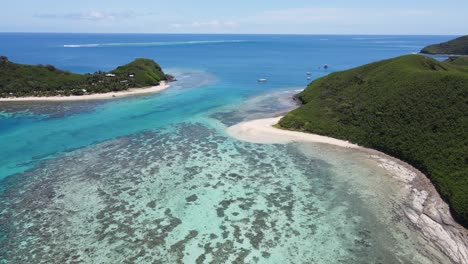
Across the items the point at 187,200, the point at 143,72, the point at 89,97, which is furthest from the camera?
the point at 143,72

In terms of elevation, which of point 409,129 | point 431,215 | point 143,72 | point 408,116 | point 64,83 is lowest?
point 431,215

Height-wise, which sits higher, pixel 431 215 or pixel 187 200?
→ pixel 431 215

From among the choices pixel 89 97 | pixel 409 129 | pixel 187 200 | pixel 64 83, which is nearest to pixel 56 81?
pixel 64 83

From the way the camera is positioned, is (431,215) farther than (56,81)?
No

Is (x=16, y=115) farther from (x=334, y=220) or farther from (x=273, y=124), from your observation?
(x=334, y=220)

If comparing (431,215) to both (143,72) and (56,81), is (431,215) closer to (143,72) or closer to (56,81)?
(143,72)

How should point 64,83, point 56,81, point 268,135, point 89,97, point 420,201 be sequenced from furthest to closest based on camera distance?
1. point 56,81
2. point 64,83
3. point 89,97
4. point 268,135
5. point 420,201

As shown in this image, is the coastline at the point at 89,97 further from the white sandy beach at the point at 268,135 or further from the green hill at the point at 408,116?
the green hill at the point at 408,116

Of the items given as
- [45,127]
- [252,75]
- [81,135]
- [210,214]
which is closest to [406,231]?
[210,214]
